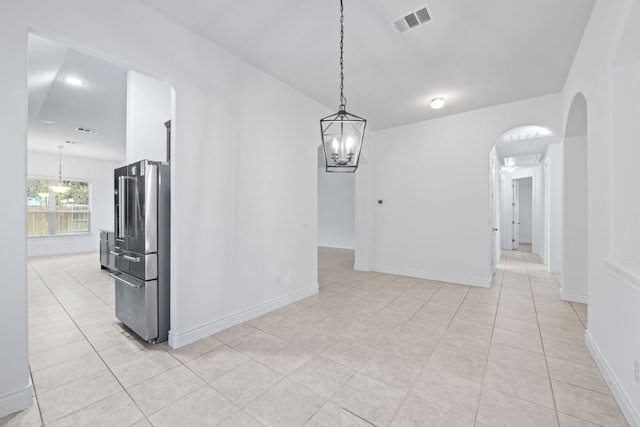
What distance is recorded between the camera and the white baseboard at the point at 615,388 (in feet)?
5.29

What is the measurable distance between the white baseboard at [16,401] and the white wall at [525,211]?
45.3 ft

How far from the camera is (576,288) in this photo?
394cm

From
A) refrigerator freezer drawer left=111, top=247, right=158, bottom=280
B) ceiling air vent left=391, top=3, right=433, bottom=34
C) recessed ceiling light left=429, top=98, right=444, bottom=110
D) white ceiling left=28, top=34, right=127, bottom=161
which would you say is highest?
white ceiling left=28, top=34, right=127, bottom=161

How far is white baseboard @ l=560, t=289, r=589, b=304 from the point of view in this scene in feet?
12.6

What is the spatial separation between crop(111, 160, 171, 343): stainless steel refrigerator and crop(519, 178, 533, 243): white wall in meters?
12.9

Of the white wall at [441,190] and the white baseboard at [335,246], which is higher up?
the white wall at [441,190]

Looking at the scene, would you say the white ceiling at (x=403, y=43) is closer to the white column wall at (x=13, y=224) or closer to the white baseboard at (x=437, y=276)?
the white column wall at (x=13, y=224)

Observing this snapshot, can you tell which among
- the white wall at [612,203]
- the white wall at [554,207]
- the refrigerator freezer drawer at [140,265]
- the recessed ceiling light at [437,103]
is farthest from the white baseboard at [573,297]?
the refrigerator freezer drawer at [140,265]

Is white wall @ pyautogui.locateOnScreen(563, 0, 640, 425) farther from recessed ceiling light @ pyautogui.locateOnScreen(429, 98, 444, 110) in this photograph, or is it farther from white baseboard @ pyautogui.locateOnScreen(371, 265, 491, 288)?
white baseboard @ pyautogui.locateOnScreen(371, 265, 491, 288)

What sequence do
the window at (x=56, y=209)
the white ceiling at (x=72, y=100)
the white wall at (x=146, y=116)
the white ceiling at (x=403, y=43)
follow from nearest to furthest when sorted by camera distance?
the white ceiling at (x=403, y=43) < the white ceiling at (x=72, y=100) < the white wall at (x=146, y=116) < the window at (x=56, y=209)

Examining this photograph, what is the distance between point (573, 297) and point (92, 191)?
12336mm


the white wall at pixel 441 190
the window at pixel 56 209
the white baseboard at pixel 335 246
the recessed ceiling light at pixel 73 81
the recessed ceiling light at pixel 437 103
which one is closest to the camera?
the recessed ceiling light at pixel 73 81

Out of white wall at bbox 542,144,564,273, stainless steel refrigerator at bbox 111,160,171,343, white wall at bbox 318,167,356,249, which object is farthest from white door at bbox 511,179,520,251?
stainless steel refrigerator at bbox 111,160,171,343

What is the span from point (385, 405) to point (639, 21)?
2.95 meters
